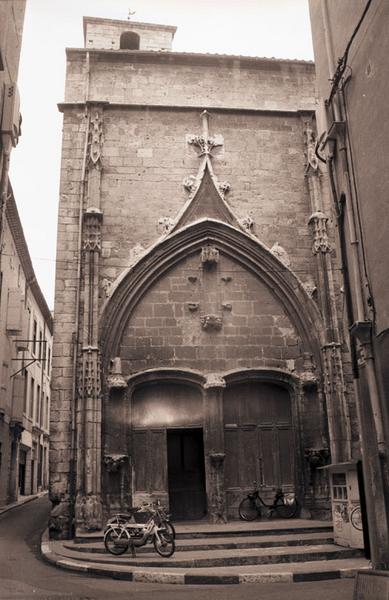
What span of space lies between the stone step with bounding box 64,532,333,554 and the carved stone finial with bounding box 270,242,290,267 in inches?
258

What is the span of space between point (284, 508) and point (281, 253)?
19.8 feet

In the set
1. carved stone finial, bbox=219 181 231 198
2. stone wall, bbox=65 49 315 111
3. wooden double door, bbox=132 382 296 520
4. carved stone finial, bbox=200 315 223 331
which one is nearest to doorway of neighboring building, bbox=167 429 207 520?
wooden double door, bbox=132 382 296 520

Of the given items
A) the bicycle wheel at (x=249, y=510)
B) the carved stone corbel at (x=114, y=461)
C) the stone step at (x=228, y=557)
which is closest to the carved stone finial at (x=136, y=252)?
the carved stone corbel at (x=114, y=461)

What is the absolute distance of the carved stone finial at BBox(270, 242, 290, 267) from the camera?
1524 centimetres

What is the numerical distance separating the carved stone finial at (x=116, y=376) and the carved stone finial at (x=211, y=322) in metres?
2.18

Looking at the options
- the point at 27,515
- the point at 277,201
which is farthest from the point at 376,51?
the point at 27,515

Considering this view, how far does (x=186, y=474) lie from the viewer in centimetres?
1461

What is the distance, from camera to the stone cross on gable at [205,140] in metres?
15.8

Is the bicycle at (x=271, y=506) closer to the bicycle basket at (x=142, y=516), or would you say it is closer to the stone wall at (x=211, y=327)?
the stone wall at (x=211, y=327)

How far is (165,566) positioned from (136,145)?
10.3 m

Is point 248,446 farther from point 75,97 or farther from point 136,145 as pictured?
point 75,97

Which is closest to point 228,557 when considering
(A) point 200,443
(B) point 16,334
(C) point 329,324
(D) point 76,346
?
(A) point 200,443

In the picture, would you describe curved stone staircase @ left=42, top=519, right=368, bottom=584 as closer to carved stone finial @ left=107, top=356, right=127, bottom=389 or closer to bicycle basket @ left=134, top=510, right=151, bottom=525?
bicycle basket @ left=134, top=510, right=151, bottom=525

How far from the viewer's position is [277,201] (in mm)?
15820
